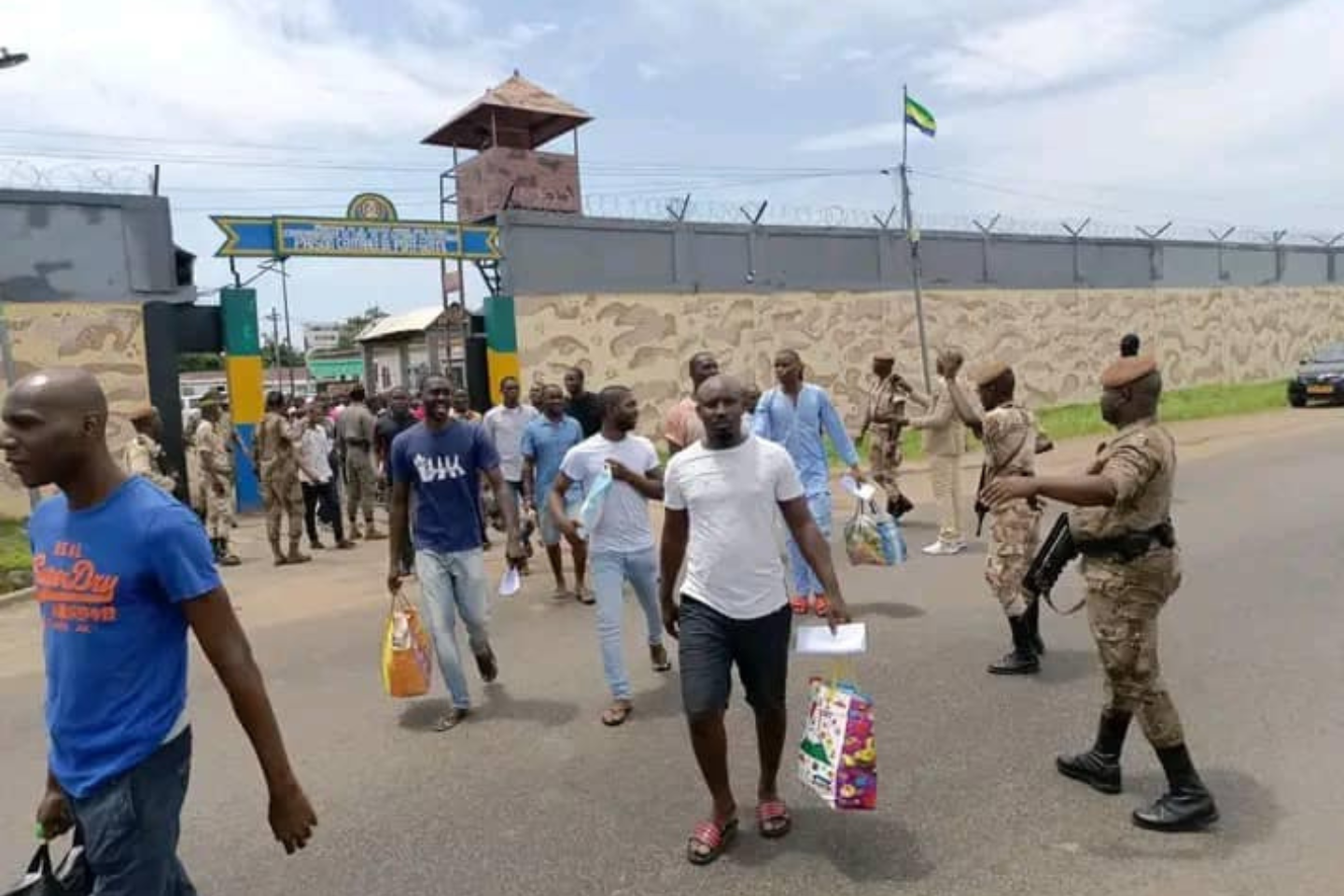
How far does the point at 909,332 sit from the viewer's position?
2191 centimetres

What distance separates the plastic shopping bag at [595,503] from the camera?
5.00 meters

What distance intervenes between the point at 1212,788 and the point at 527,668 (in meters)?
3.52

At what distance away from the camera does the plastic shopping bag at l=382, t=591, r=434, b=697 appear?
5.01 meters

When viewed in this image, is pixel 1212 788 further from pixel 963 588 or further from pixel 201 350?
pixel 201 350

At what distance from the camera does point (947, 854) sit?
353cm

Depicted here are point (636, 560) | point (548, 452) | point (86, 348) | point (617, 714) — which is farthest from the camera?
point (86, 348)

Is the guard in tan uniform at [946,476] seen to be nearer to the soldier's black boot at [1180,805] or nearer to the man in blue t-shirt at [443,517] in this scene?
the man in blue t-shirt at [443,517]

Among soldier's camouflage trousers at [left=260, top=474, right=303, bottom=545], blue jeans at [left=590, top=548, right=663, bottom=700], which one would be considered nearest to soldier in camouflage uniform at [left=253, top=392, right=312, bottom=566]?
soldier's camouflage trousers at [left=260, top=474, right=303, bottom=545]

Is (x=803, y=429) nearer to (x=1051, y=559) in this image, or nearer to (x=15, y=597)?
(x=1051, y=559)

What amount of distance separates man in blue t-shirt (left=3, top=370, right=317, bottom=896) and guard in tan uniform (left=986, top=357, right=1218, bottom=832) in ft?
8.21

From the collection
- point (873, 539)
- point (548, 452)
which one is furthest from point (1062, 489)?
point (548, 452)

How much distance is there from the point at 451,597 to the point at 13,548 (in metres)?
8.61

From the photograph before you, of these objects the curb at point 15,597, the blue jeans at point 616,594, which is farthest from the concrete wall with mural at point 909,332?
the blue jeans at point 616,594

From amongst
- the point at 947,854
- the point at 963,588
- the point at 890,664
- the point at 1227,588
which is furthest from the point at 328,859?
the point at 1227,588
